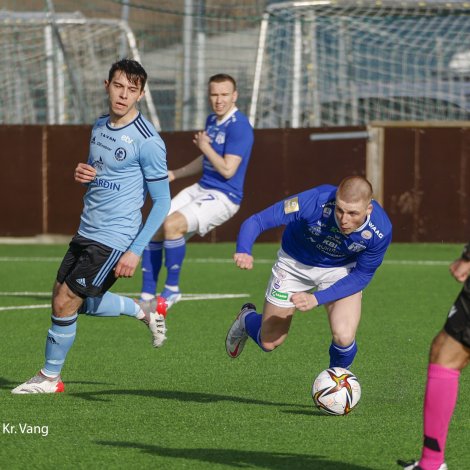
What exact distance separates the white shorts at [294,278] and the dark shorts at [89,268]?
1002mm

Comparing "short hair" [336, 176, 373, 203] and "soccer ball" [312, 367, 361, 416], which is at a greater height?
"short hair" [336, 176, 373, 203]

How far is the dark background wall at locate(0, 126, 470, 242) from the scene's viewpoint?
17.1 m

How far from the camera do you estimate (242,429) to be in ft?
20.1

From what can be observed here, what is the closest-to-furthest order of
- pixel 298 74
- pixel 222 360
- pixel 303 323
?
pixel 222 360, pixel 303 323, pixel 298 74

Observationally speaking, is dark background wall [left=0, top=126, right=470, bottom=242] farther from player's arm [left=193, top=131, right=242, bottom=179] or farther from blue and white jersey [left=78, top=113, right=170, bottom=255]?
blue and white jersey [left=78, top=113, right=170, bottom=255]

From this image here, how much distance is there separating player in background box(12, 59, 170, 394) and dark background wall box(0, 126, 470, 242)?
1015cm

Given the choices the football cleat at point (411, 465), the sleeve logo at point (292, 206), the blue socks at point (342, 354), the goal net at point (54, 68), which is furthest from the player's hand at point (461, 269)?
the goal net at point (54, 68)

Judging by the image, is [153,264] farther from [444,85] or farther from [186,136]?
[444,85]

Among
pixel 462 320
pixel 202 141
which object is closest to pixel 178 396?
pixel 462 320

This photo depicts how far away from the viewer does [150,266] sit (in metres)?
11.0

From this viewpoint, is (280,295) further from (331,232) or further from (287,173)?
(287,173)

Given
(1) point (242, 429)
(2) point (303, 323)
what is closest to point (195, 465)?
(1) point (242, 429)

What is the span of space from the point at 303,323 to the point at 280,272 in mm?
2981

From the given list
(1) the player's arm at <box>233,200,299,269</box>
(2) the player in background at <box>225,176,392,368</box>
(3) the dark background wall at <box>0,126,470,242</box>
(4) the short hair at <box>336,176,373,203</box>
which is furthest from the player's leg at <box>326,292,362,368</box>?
(3) the dark background wall at <box>0,126,470,242</box>
